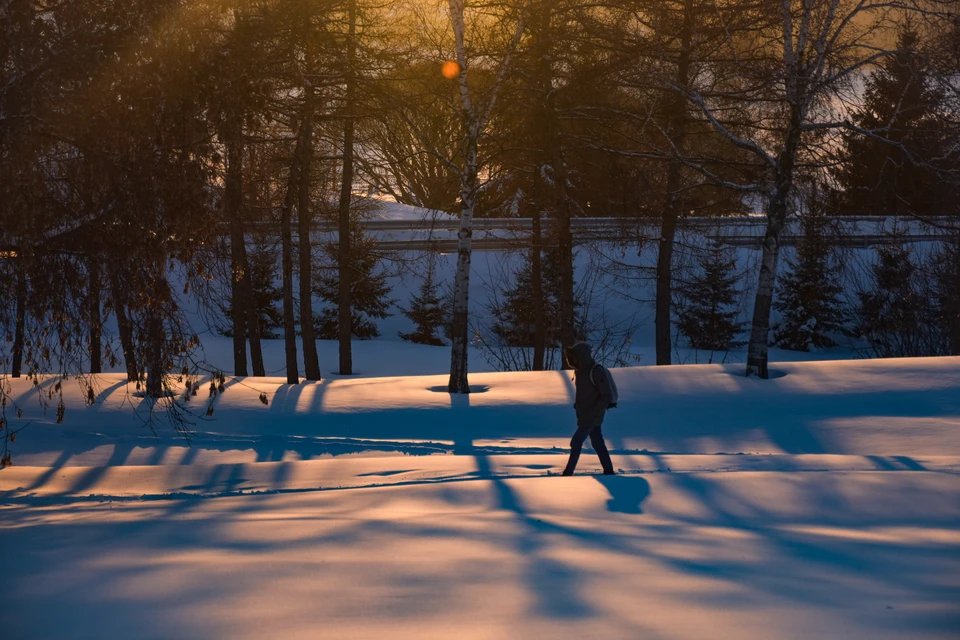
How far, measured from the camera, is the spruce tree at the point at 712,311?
91.0ft

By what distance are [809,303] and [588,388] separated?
819 inches

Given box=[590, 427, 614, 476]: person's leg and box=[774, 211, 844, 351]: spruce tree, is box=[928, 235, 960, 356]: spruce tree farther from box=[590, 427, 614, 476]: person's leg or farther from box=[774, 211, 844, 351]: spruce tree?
box=[590, 427, 614, 476]: person's leg

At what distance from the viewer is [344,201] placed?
66.3 feet

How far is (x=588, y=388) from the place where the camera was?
10078 mm

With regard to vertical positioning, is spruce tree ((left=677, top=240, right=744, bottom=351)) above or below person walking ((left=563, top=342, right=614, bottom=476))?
above

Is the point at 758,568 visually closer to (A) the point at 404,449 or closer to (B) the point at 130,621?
(B) the point at 130,621

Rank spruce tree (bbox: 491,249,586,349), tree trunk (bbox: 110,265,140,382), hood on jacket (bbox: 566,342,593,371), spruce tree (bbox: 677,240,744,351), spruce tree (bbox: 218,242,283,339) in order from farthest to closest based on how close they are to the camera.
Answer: spruce tree (bbox: 677,240,744,351), spruce tree (bbox: 491,249,586,349), spruce tree (bbox: 218,242,283,339), hood on jacket (bbox: 566,342,593,371), tree trunk (bbox: 110,265,140,382)

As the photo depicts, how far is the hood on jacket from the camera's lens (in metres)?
10.0

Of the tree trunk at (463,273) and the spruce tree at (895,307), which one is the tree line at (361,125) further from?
the spruce tree at (895,307)

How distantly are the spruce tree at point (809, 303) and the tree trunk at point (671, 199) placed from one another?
9.45 meters

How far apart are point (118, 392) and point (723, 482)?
437 inches

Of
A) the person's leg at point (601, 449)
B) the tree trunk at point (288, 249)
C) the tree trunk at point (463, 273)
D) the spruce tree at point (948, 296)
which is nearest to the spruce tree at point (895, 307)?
the spruce tree at point (948, 296)

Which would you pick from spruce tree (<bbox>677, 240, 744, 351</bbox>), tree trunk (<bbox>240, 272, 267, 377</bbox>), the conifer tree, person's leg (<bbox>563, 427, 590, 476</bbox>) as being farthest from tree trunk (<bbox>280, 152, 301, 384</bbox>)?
spruce tree (<bbox>677, 240, 744, 351</bbox>)

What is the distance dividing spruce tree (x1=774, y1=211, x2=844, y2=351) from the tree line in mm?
3468
